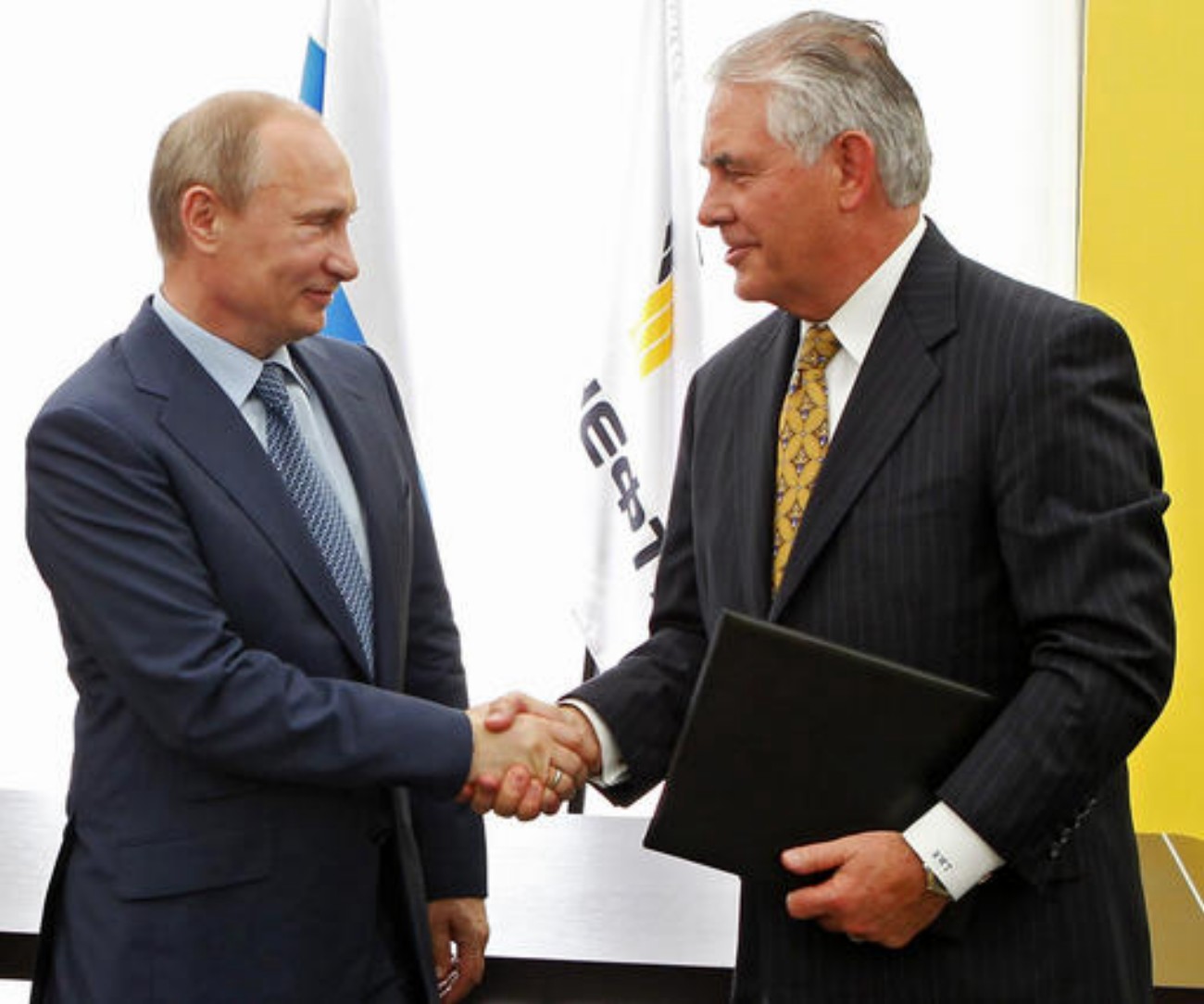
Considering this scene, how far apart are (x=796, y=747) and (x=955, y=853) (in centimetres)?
19

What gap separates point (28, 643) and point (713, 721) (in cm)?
354

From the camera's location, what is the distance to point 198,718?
71.9 inches

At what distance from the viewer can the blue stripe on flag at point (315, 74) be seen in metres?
3.96

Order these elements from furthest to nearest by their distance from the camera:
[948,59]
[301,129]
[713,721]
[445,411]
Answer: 1. [445,411]
2. [948,59]
3. [301,129]
4. [713,721]

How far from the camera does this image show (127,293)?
4.61 m

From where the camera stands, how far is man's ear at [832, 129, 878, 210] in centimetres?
192

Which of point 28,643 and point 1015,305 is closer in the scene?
point 1015,305

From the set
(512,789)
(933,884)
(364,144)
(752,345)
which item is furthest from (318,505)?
(364,144)

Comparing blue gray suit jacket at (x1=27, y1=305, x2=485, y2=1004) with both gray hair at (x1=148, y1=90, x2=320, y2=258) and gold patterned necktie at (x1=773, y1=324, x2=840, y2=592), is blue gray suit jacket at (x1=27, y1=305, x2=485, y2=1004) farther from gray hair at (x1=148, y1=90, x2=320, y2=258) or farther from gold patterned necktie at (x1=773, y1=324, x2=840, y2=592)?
gold patterned necktie at (x1=773, y1=324, x2=840, y2=592)

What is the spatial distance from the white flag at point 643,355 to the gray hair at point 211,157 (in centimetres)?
204

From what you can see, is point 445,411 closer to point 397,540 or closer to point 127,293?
point 127,293

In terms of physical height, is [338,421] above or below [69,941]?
above

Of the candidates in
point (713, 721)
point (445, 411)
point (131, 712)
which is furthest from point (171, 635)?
point (445, 411)

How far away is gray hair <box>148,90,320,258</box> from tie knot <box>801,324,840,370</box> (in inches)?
27.5
